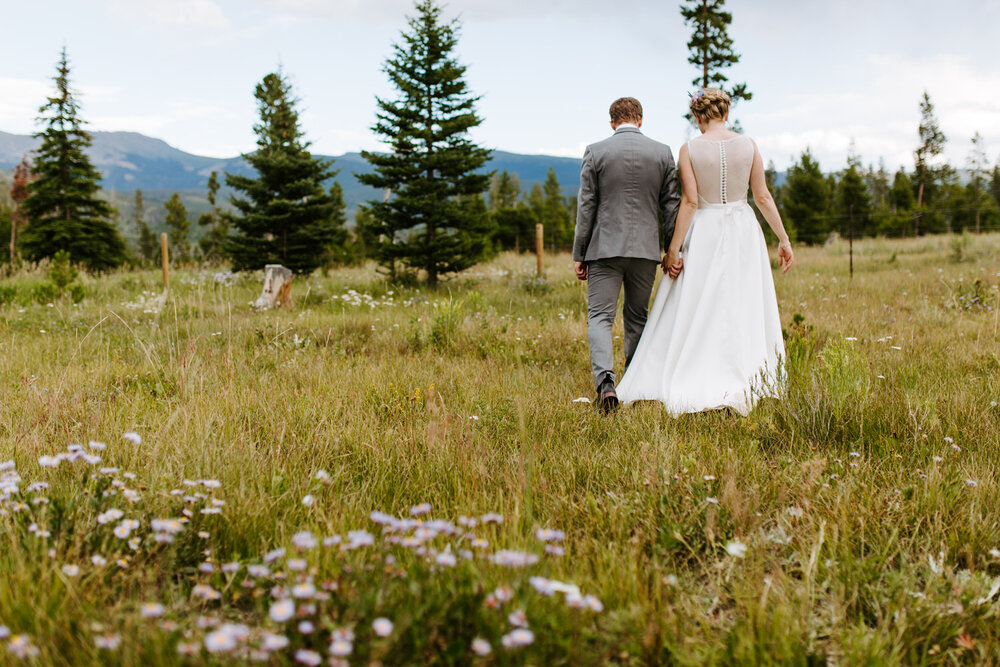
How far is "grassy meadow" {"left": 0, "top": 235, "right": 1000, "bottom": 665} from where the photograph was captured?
1.31 meters

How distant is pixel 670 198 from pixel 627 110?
2.47 feet

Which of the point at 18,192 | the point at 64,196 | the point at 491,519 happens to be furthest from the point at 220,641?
the point at 18,192

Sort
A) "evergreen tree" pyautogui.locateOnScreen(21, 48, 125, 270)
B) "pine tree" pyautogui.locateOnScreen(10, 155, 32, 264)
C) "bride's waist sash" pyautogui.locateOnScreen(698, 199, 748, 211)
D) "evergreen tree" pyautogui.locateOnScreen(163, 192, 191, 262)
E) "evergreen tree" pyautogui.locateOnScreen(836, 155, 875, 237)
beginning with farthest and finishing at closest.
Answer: "evergreen tree" pyautogui.locateOnScreen(163, 192, 191, 262) → "pine tree" pyautogui.locateOnScreen(10, 155, 32, 264) → "evergreen tree" pyautogui.locateOnScreen(836, 155, 875, 237) → "evergreen tree" pyautogui.locateOnScreen(21, 48, 125, 270) → "bride's waist sash" pyautogui.locateOnScreen(698, 199, 748, 211)

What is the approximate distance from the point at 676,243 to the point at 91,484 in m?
3.88

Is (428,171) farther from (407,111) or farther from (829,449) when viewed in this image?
(829,449)

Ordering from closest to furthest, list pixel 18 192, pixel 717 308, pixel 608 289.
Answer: pixel 717 308
pixel 608 289
pixel 18 192

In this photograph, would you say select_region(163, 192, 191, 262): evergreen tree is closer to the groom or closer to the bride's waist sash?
the groom

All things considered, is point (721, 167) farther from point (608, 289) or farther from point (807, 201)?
point (807, 201)

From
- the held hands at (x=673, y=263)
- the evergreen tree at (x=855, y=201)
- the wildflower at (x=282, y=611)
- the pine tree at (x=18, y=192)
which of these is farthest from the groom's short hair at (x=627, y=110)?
the pine tree at (x=18, y=192)

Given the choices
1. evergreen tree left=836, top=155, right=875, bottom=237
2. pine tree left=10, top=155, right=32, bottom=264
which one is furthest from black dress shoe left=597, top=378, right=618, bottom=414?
pine tree left=10, top=155, right=32, bottom=264

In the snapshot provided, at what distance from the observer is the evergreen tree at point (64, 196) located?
27625 millimetres

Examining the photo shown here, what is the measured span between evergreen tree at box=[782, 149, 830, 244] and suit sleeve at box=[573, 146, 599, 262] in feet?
106

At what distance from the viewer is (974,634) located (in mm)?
1677

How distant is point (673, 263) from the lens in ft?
14.5
